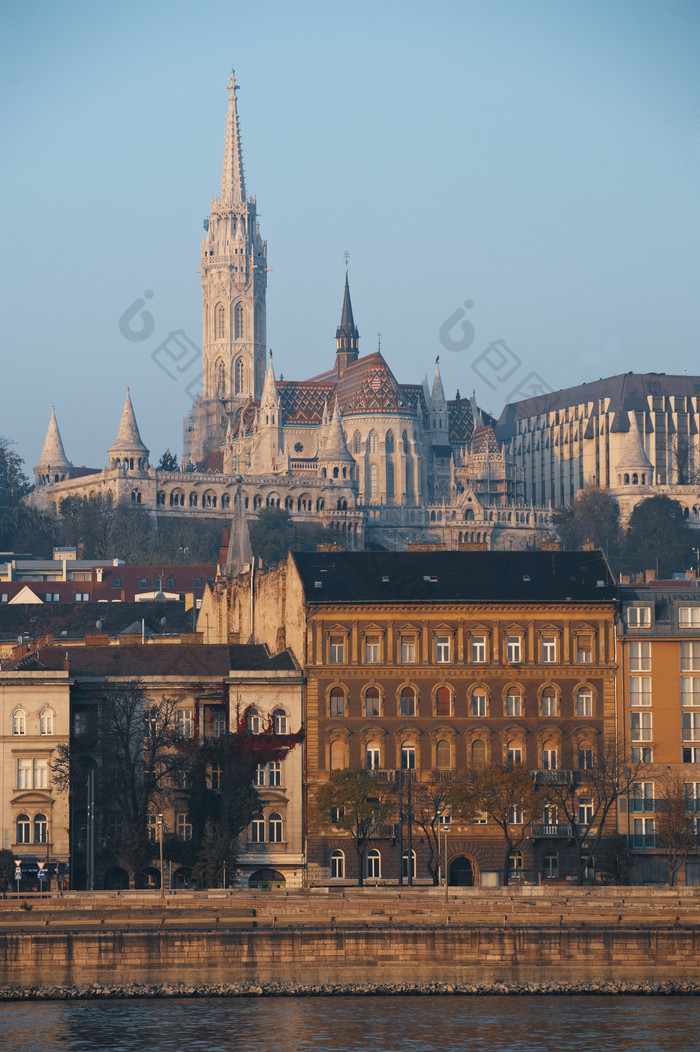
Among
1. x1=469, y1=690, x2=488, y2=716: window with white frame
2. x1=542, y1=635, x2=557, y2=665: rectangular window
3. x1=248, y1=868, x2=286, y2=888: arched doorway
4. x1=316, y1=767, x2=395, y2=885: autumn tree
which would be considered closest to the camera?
x1=316, y1=767, x2=395, y2=885: autumn tree

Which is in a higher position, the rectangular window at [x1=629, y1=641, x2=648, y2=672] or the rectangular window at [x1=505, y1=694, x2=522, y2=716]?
the rectangular window at [x1=629, y1=641, x2=648, y2=672]

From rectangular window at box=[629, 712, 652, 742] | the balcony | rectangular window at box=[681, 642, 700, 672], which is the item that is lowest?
the balcony

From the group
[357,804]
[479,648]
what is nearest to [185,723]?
[357,804]

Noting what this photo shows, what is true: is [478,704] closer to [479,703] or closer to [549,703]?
[479,703]

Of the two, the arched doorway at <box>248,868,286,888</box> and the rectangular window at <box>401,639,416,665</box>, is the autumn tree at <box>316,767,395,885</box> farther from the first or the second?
the rectangular window at <box>401,639,416,665</box>

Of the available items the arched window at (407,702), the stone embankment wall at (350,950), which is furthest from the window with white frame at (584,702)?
the stone embankment wall at (350,950)

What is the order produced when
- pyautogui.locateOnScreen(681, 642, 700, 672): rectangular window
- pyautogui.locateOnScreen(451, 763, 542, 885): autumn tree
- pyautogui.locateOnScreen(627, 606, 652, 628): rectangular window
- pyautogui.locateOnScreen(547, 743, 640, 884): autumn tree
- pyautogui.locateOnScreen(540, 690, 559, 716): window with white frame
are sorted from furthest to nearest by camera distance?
1. pyautogui.locateOnScreen(627, 606, 652, 628): rectangular window
2. pyautogui.locateOnScreen(681, 642, 700, 672): rectangular window
3. pyautogui.locateOnScreen(540, 690, 559, 716): window with white frame
4. pyautogui.locateOnScreen(547, 743, 640, 884): autumn tree
5. pyautogui.locateOnScreen(451, 763, 542, 885): autumn tree

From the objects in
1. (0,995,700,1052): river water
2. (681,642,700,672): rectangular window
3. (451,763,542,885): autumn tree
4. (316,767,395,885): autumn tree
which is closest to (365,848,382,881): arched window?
(316,767,395,885): autumn tree
